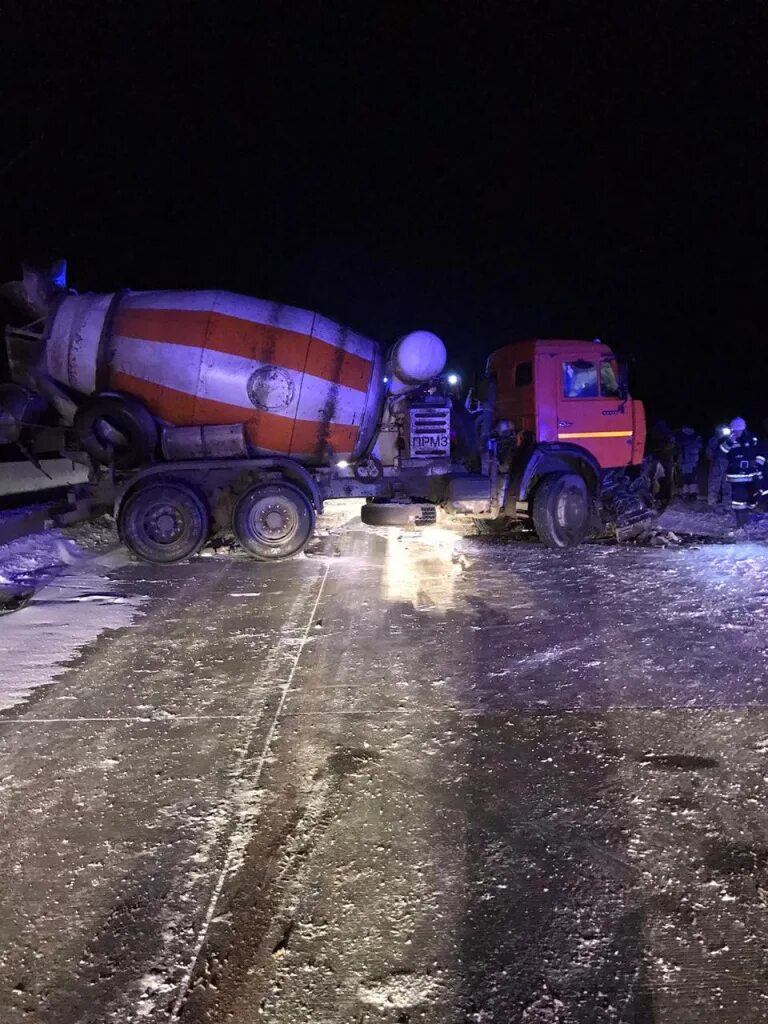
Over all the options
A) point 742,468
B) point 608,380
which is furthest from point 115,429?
point 742,468

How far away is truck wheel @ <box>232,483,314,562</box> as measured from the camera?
838 centimetres

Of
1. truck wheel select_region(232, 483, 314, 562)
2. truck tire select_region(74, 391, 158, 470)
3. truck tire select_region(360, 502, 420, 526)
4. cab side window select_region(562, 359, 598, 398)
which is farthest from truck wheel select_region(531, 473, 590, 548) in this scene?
truck tire select_region(74, 391, 158, 470)

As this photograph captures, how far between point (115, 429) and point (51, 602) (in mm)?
2532

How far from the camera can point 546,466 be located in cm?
917

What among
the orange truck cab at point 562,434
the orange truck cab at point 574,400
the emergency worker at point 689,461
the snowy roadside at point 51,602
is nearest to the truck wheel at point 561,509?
the orange truck cab at point 562,434

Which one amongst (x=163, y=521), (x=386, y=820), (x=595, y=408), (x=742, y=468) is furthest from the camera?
(x=742, y=468)

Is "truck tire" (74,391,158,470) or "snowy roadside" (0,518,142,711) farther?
"truck tire" (74,391,158,470)

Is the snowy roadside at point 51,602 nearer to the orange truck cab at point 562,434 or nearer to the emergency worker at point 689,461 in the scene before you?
the orange truck cab at point 562,434

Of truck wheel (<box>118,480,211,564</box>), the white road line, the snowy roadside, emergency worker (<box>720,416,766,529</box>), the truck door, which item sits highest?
the truck door

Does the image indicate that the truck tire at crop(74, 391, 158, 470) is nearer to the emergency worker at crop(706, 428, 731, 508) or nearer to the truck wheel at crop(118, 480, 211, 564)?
the truck wheel at crop(118, 480, 211, 564)

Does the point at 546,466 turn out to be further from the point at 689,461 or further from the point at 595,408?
the point at 689,461

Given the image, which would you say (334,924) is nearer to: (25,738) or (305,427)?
(25,738)

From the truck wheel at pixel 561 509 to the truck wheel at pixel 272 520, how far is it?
3189 millimetres

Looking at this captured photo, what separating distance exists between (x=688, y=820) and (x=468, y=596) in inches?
148
